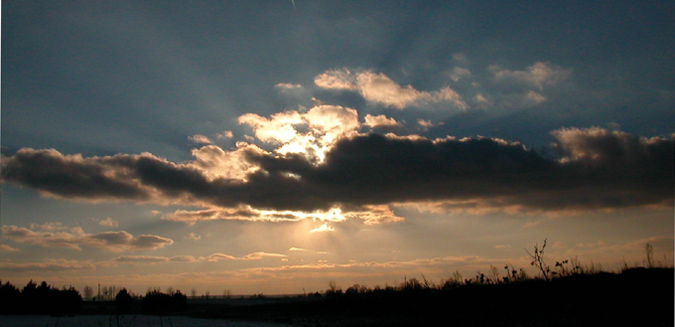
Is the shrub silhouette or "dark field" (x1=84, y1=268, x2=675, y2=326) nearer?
"dark field" (x1=84, y1=268, x2=675, y2=326)

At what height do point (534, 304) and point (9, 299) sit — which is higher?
point (9, 299)

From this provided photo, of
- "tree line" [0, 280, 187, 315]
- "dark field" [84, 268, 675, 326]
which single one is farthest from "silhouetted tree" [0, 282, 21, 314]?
"dark field" [84, 268, 675, 326]

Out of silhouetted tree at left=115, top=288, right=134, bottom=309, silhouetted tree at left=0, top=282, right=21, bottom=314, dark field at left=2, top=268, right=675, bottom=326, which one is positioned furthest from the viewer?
silhouetted tree at left=115, top=288, right=134, bottom=309

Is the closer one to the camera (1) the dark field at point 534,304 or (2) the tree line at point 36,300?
(1) the dark field at point 534,304

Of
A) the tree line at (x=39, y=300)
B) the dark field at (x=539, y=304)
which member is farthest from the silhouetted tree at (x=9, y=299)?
the dark field at (x=539, y=304)

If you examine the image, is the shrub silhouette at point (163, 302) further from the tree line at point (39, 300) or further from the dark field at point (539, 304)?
the dark field at point (539, 304)

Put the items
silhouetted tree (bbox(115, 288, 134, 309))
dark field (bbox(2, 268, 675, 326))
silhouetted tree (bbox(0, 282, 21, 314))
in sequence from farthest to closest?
silhouetted tree (bbox(115, 288, 134, 309)) < silhouetted tree (bbox(0, 282, 21, 314)) < dark field (bbox(2, 268, 675, 326))

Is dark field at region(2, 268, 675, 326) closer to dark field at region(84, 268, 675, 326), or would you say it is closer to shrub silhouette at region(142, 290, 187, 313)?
dark field at region(84, 268, 675, 326)

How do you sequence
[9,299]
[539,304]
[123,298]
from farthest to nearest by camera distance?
[123,298] → [9,299] → [539,304]

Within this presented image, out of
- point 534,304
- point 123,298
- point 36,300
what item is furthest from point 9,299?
point 534,304

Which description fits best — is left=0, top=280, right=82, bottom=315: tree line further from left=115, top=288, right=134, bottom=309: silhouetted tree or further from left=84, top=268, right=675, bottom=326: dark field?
left=84, top=268, right=675, bottom=326: dark field

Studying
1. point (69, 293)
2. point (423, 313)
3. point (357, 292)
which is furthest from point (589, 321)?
point (69, 293)

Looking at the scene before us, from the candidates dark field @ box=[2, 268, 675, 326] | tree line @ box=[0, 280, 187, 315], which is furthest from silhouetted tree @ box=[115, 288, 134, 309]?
dark field @ box=[2, 268, 675, 326]

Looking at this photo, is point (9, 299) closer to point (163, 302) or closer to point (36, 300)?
point (36, 300)
